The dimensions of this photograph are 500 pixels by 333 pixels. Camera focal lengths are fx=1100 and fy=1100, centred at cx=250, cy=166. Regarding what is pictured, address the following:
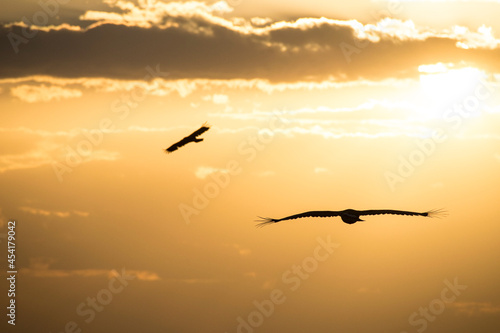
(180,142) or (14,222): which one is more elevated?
(180,142)

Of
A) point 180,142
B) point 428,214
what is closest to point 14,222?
point 180,142

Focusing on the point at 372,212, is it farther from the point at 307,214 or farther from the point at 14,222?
the point at 14,222

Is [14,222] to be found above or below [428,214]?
below

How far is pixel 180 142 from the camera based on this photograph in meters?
76.7

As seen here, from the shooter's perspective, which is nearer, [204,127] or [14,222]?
[204,127]

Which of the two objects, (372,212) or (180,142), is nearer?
(372,212)

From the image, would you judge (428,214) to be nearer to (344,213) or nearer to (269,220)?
(344,213)

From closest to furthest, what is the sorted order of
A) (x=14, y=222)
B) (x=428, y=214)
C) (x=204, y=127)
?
(x=428, y=214), (x=204, y=127), (x=14, y=222)

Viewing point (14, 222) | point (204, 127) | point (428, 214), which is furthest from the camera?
point (14, 222)

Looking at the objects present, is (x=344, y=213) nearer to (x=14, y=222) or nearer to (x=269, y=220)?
(x=269, y=220)

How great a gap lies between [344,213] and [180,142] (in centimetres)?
1314

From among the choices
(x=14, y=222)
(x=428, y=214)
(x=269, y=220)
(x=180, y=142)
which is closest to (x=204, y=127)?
(x=180, y=142)

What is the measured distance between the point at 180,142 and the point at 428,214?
60.2ft

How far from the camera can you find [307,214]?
7219 centimetres
